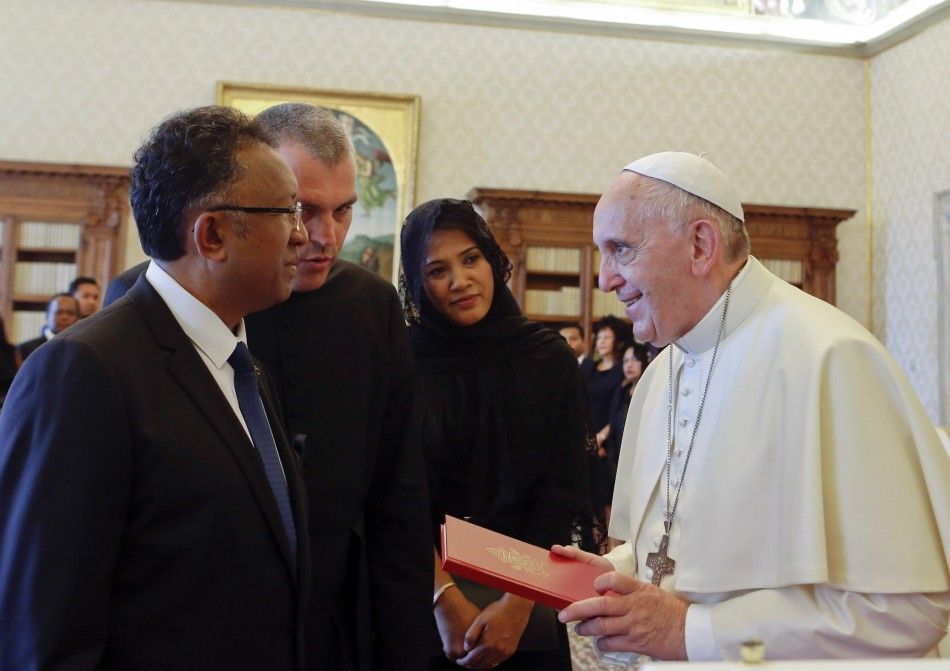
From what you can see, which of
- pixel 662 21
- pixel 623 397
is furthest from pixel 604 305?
pixel 662 21

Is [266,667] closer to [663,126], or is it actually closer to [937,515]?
[937,515]

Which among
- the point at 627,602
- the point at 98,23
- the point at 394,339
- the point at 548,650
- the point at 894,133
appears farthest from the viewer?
the point at 894,133

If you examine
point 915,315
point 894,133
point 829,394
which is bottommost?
point 829,394

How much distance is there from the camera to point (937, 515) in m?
1.78

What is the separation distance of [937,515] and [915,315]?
9.11m

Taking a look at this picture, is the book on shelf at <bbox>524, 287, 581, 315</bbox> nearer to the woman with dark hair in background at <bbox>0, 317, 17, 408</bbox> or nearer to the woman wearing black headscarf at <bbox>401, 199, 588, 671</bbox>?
the woman with dark hair in background at <bbox>0, 317, 17, 408</bbox>

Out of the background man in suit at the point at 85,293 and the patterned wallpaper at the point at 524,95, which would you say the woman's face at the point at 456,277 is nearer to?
the background man in suit at the point at 85,293

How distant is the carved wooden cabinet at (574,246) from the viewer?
9.72m

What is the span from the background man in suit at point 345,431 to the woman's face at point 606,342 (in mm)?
5487

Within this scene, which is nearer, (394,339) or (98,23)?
(394,339)

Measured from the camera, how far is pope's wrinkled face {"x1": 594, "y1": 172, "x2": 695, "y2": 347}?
83.7 inches

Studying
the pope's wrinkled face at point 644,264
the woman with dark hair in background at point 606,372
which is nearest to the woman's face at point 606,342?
the woman with dark hair in background at point 606,372

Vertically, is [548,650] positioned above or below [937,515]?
below

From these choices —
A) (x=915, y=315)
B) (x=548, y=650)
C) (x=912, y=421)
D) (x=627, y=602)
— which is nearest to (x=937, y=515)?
(x=912, y=421)
